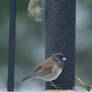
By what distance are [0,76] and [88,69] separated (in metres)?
1.70

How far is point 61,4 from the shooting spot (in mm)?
→ 9312

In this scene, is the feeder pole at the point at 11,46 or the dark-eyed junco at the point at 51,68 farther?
the dark-eyed junco at the point at 51,68

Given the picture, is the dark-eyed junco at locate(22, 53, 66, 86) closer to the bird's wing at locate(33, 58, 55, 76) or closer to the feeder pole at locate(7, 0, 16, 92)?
the bird's wing at locate(33, 58, 55, 76)

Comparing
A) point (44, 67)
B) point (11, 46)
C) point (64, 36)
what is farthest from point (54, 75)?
point (11, 46)

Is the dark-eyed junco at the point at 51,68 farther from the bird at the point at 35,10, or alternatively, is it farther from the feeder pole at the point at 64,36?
the bird at the point at 35,10

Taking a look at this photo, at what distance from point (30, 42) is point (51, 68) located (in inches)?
224

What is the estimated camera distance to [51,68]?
29.9 ft

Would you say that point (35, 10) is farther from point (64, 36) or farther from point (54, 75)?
point (54, 75)

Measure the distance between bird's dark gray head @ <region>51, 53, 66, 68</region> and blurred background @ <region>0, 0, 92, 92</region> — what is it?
16.2ft

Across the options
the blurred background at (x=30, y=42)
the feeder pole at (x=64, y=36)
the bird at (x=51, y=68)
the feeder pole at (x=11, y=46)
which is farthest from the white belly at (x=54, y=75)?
the blurred background at (x=30, y=42)

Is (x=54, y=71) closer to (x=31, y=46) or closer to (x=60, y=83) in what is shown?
(x=60, y=83)

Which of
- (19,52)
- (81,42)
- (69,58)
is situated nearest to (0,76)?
(19,52)

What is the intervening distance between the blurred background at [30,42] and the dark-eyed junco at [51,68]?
4926mm

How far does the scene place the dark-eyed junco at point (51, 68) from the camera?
8.98 m
